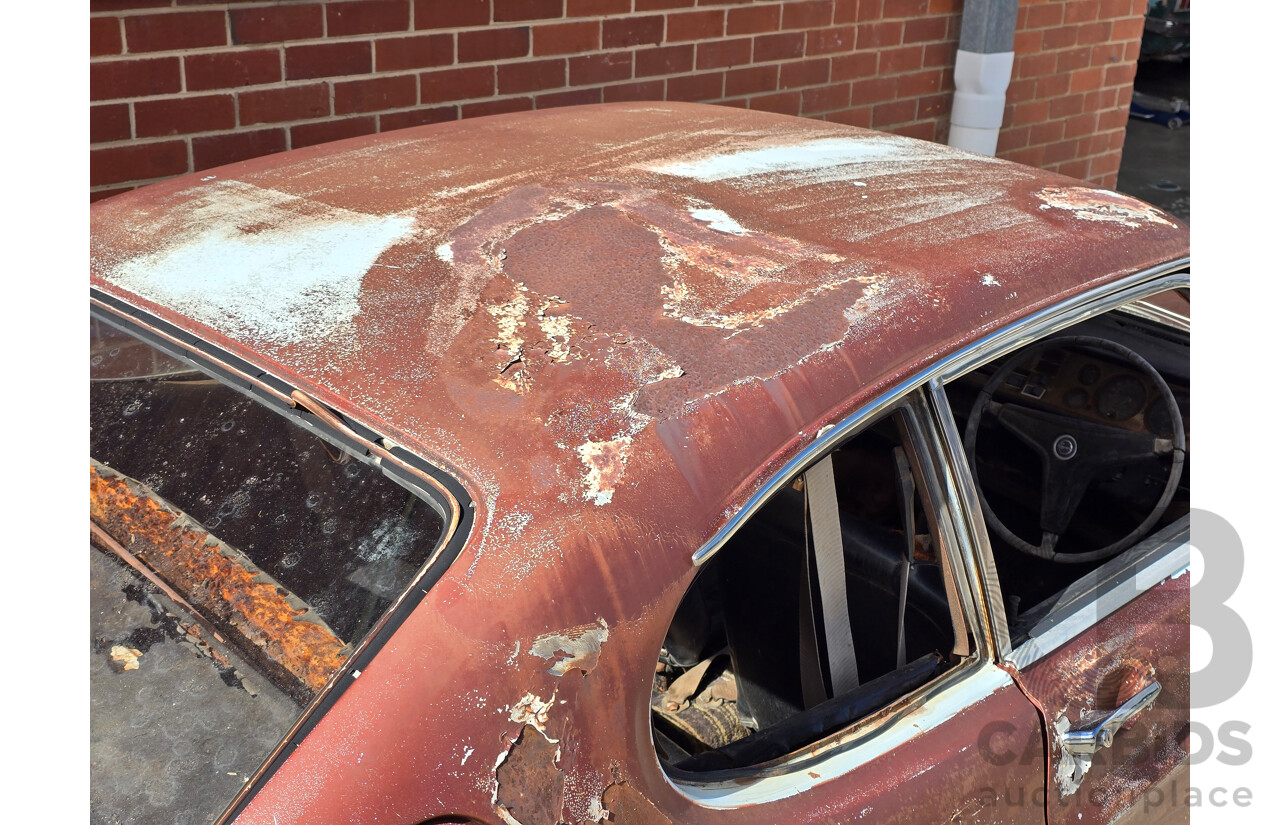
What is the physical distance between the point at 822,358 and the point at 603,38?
319 centimetres

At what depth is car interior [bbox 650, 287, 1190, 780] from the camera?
67.0 inches

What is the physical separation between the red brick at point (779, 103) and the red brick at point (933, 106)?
897 mm

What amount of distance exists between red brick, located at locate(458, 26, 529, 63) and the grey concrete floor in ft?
16.5

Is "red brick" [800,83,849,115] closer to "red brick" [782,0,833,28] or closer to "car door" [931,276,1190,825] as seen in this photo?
"red brick" [782,0,833,28]

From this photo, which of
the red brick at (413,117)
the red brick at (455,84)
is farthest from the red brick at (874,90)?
the red brick at (413,117)

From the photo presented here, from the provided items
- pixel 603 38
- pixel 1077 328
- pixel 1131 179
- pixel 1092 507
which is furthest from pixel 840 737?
pixel 1131 179

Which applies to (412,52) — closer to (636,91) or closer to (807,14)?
(636,91)

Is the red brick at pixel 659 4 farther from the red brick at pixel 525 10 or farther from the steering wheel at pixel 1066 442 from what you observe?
the steering wheel at pixel 1066 442

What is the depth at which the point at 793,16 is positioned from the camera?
193 inches

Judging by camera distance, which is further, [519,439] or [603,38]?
[603,38]

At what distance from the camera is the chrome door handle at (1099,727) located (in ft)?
5.57

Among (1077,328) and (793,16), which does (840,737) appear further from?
(793,16)

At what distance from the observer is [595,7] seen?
426 centimetres

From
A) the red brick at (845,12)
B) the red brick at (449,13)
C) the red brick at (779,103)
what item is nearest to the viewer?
the red brick at (449,13)
